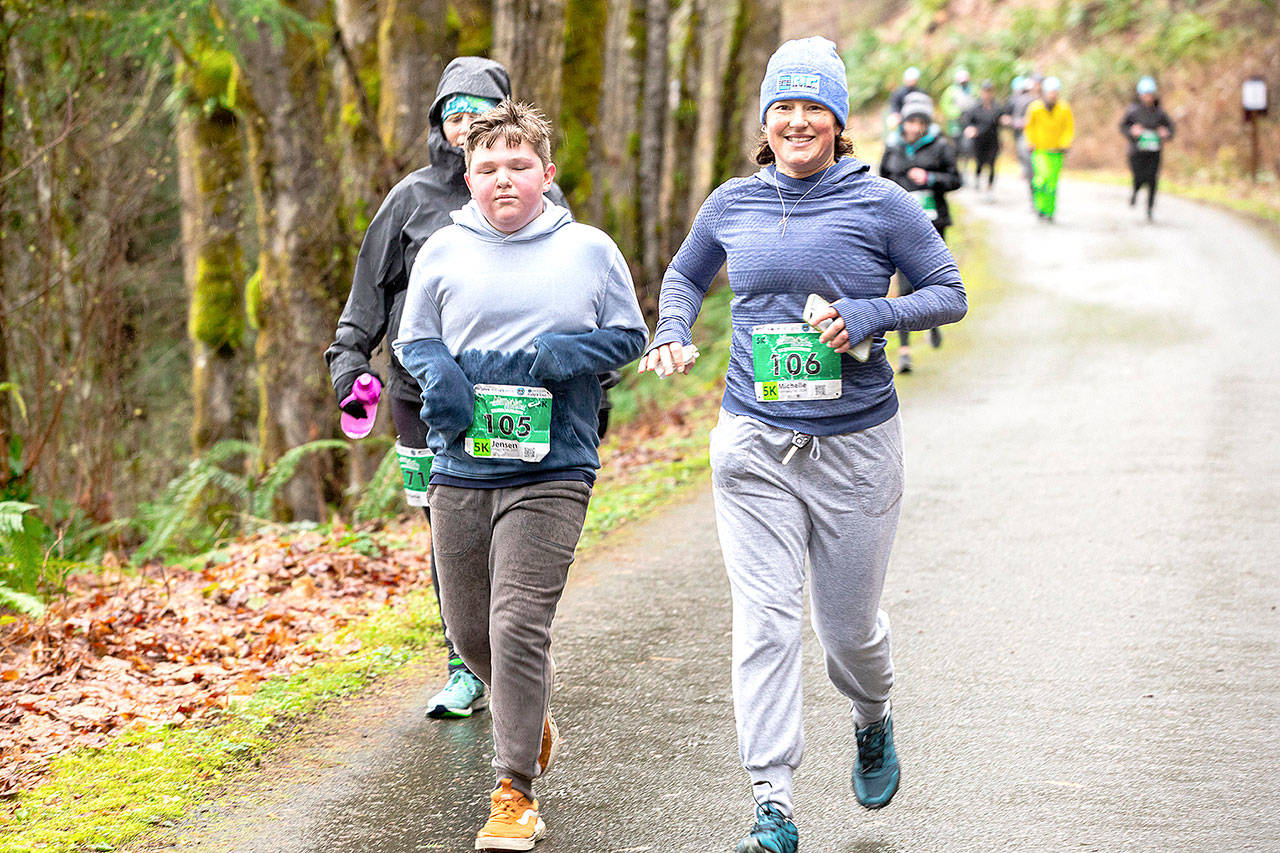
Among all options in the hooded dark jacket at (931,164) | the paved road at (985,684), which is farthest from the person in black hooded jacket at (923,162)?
the paved road at (985,684)

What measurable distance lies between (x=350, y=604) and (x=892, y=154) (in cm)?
775

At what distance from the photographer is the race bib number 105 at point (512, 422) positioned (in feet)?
13.5

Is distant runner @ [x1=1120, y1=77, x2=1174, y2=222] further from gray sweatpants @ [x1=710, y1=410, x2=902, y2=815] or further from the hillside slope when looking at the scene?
gray sweatpants @ [x1=710, y1=410, x2=902, y2=815]

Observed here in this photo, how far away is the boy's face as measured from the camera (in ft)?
13.6

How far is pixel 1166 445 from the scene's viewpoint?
9.91m

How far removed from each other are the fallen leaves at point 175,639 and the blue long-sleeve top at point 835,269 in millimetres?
2903

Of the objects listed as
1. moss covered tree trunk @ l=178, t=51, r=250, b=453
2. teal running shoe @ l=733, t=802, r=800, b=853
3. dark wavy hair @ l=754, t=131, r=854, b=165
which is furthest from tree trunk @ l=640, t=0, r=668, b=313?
teal running shoe @ l=733, t=802, r=800, b=853

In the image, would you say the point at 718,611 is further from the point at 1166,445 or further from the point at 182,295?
the point at 182,295

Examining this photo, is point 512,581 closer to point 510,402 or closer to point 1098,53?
point 510,402

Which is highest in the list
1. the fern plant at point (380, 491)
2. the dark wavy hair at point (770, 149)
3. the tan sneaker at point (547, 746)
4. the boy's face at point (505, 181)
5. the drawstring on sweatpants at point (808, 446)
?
the dark wavy hair at point (770, 149)

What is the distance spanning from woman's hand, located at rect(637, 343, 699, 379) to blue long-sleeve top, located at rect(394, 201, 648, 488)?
0.24 metres

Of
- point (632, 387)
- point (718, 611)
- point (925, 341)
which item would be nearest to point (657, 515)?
point (718, 611)

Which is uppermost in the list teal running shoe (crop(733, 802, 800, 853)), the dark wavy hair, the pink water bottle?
the dark wavy hair

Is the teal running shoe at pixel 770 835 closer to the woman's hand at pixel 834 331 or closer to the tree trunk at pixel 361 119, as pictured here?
the woman's hand at pixel 834 331
